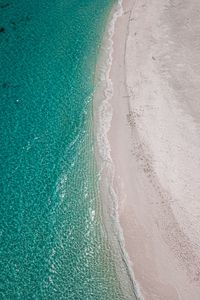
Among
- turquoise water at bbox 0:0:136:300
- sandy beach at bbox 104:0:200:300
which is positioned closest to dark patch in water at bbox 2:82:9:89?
turquoise water at bbox 0:0:136:300

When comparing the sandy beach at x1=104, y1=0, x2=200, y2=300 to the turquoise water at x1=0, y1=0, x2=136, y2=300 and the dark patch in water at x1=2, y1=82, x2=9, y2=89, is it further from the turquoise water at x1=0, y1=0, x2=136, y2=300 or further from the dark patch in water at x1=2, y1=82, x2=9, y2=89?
the dark patch in water at x1=2, y1=82, x2=9, y2=89

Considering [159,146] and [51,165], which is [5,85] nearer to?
[51,165]

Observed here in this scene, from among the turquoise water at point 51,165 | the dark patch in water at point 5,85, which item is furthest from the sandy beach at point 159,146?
the dark patch in water at point 5,85

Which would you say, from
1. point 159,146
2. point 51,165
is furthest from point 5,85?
point 159,146

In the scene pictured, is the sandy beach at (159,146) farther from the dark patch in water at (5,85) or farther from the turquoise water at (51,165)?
the dark patch in water at (5,85)

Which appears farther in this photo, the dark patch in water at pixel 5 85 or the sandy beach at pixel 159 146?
the dark patch in water at pixel 5 85

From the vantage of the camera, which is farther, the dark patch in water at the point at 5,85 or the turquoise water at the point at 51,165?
the dark patch in water at the point at 5,85

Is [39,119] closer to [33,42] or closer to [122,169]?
[122,169]
